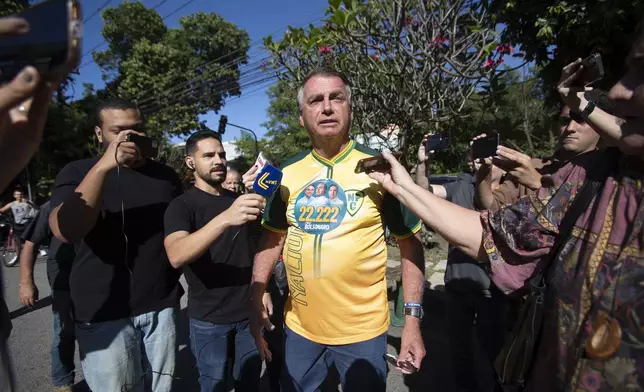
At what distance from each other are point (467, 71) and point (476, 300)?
2.58 meters

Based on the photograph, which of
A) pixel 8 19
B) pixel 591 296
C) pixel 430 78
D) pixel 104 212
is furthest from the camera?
pixel 430 78

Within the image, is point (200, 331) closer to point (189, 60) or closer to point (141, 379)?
point (141, 379)

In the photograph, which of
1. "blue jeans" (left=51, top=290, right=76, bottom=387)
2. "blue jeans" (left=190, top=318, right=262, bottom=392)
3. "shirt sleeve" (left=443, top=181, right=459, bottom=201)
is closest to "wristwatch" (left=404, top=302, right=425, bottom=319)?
"blue jeans" (left=190, top=318, right=262, bottom=392)

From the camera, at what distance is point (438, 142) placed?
2359 mm

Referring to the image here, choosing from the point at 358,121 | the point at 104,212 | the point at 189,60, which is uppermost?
the point at 189,60

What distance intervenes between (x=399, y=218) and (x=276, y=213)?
0.71 m

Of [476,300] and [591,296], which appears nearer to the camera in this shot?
[591,296]

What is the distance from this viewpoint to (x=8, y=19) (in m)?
0.73

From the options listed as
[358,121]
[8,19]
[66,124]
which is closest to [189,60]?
[66,124]

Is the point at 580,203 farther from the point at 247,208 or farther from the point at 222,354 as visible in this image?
the point at 222,354

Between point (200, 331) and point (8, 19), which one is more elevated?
point (8, 19)

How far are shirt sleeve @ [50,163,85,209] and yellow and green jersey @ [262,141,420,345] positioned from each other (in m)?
1.28

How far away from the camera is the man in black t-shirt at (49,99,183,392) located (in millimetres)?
1919

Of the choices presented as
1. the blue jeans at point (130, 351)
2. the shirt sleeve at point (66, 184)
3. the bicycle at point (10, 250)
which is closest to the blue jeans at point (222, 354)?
the blue jeans at point (130, 351)
